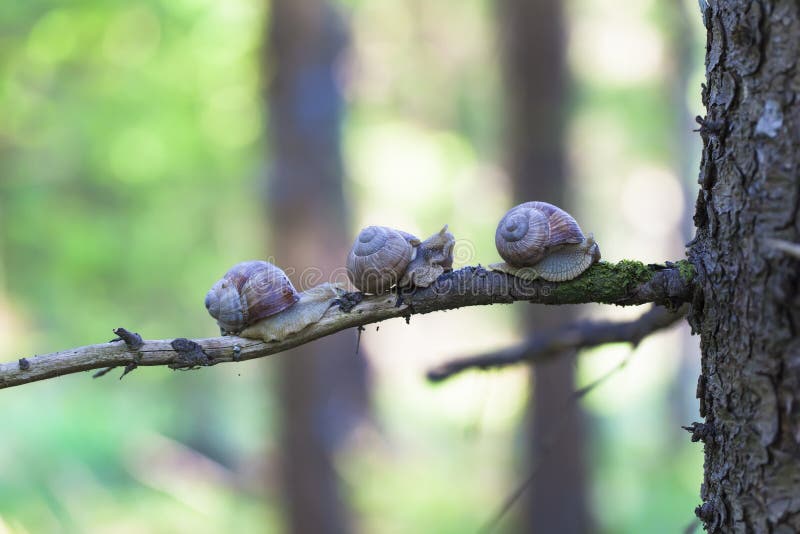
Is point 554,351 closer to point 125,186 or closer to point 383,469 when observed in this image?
point 383,469

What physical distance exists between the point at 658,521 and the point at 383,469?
4.09m

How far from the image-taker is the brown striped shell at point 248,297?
178 cm

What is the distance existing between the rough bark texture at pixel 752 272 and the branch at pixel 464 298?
0.10 m

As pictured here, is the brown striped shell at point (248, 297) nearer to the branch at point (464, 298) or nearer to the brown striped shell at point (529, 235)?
the branch at point (464, 298)

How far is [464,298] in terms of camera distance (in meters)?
1.67

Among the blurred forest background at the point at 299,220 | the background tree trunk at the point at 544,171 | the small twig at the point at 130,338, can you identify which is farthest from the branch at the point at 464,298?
the background tree trunk at the point at 544,171

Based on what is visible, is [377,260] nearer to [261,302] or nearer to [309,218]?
[261,302]

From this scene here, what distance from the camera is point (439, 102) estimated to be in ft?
56.3

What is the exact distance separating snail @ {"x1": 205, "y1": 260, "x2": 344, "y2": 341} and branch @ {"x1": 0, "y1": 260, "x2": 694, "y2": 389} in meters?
0.05

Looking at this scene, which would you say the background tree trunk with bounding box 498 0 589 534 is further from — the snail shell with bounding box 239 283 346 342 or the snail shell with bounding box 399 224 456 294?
the snail shell with bounding box 239 283 346 342

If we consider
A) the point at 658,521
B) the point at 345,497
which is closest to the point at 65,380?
the point at 345,497

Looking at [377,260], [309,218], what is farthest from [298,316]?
[309,218]

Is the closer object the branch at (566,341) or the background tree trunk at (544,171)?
the branch at (566,341)

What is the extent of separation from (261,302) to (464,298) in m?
0.54
